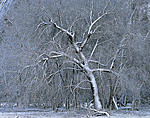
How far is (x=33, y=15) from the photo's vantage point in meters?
12.1

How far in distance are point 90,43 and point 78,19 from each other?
1857 mm

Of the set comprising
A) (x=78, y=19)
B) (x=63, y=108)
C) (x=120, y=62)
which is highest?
(x=78, y=19)

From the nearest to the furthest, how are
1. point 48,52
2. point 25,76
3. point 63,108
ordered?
point 25,76
point 48,52
point 63,108

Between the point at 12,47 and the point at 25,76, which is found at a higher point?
the point at 12,47

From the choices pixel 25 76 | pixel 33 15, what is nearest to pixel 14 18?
pixel 33 15

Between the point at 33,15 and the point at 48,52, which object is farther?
the point at 33,15

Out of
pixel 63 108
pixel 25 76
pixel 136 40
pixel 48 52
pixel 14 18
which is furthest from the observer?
pixel 63 108

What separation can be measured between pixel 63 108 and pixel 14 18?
534cm

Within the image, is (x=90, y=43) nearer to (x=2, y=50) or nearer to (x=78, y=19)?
(x=78, y=19)

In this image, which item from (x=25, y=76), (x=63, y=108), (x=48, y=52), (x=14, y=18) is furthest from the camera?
(x=63, y=108)

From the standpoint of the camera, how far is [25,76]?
10.3 meters

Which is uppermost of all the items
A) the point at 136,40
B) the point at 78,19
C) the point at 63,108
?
the point at 78,19

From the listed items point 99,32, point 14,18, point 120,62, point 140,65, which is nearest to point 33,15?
point 14,18

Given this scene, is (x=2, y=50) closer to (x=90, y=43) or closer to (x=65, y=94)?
(x=65, y=94)
